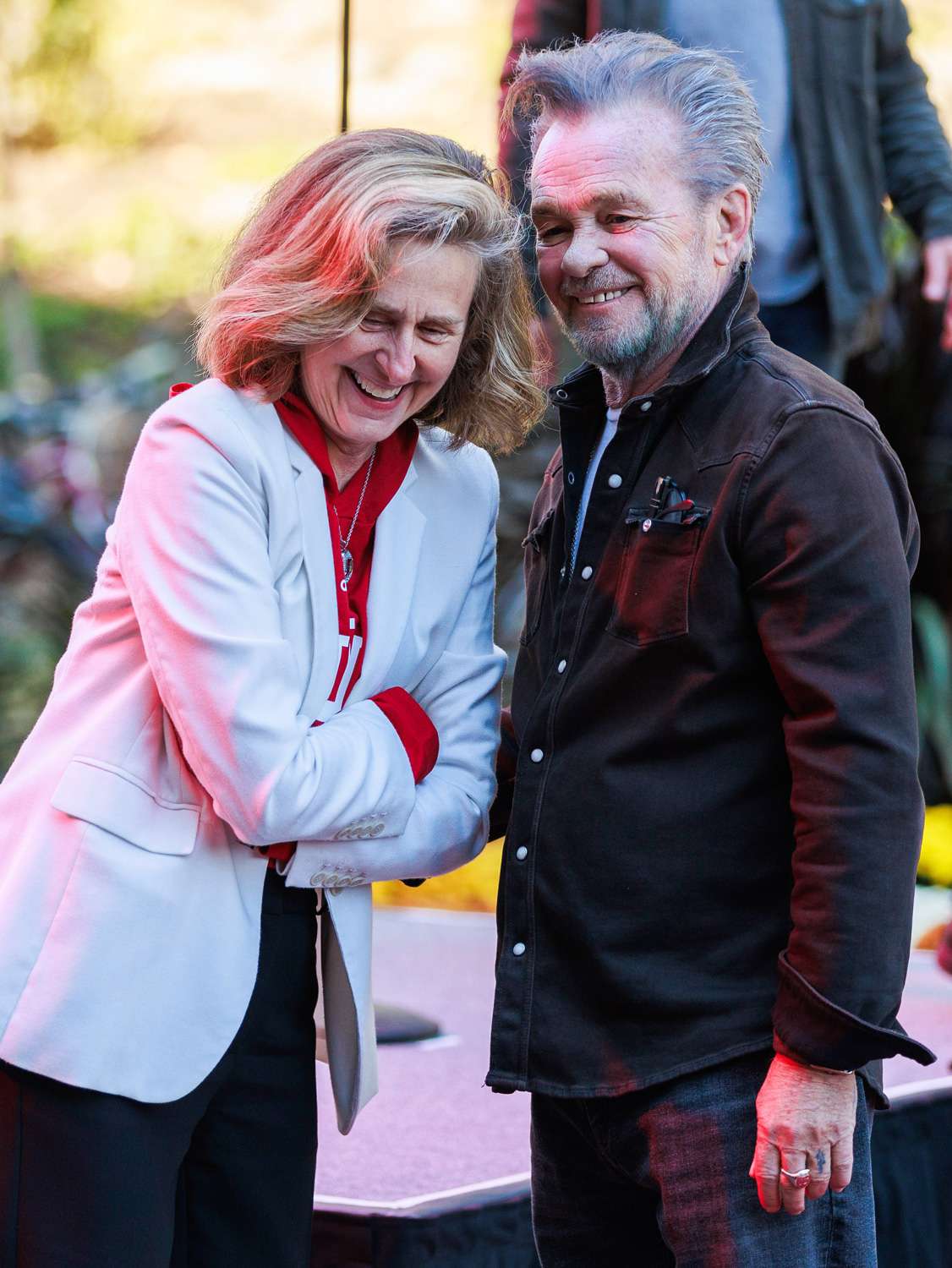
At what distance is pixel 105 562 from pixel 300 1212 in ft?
2.46

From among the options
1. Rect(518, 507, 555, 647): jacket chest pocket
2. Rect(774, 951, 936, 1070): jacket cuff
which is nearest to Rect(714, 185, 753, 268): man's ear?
Rect(518, 507, 555, 647): jacket chest pocket

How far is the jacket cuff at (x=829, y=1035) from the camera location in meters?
1.42

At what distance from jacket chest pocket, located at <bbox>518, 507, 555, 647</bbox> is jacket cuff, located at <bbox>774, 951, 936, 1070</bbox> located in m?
0.54

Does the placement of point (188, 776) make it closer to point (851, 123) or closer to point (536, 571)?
point (536, 571)

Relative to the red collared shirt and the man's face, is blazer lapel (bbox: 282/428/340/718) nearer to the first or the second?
the red collared shirt

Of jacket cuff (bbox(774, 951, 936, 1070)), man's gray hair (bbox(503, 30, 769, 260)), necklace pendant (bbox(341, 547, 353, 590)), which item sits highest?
man's gray hair (bbox(503, 30, 769, 260))

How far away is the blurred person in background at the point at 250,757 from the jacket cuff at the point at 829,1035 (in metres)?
0.43

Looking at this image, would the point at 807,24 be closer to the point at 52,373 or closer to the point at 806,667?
the point at 806,667

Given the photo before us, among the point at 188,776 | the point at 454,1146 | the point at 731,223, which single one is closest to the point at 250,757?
the point at 188,776

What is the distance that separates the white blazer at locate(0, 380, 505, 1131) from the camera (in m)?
1.53

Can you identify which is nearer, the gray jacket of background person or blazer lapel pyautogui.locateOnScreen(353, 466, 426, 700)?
blazer lapel pyautogui.locateOnScreen(353, 466, 426, 700)

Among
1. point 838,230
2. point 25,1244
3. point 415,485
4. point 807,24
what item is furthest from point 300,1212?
point 807,24

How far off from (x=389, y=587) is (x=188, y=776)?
303 millimetres

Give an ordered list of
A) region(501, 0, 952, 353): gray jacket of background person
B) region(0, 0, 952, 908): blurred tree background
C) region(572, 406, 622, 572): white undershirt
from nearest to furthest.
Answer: region(572, 406, 622, 572): white undershirt, region(501, 0, 952, 353): gray jacket of background person, region(0, 0, 952, 908): blurred tree background
